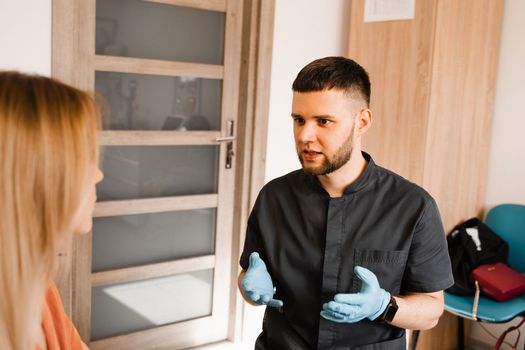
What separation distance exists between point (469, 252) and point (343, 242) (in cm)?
141

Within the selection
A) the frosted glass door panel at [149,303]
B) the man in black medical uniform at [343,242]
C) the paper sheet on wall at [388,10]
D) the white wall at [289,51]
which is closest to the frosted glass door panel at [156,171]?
the white wall at [289,51]

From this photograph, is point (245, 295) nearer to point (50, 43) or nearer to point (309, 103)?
point (309, 103)

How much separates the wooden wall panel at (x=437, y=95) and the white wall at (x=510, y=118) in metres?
0.05

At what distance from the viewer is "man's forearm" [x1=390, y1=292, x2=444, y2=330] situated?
1.45 meters

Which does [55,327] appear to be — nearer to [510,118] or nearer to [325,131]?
[325,131]

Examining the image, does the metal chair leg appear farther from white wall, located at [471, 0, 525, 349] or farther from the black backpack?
the black backpack

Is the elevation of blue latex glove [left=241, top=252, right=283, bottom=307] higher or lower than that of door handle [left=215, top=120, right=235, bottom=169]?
lower

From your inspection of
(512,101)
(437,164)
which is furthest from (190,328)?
(512,101)

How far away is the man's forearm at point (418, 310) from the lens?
1.45 meters

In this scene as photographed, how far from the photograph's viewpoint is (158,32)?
2.55 metres

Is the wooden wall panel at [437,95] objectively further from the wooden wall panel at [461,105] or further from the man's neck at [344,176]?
the man's neck at [344,176]

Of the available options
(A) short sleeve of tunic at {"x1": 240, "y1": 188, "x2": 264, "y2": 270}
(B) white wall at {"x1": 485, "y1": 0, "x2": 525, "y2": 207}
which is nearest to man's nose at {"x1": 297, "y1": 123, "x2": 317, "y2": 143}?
(A) short sleeve of tunic at {"x1": 240, "y1": 188, "x2": 264, "y2": 270}

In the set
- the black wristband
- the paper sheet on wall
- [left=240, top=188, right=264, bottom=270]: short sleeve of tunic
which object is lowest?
the black wristband

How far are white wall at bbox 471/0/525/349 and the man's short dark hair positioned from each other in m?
1.66
